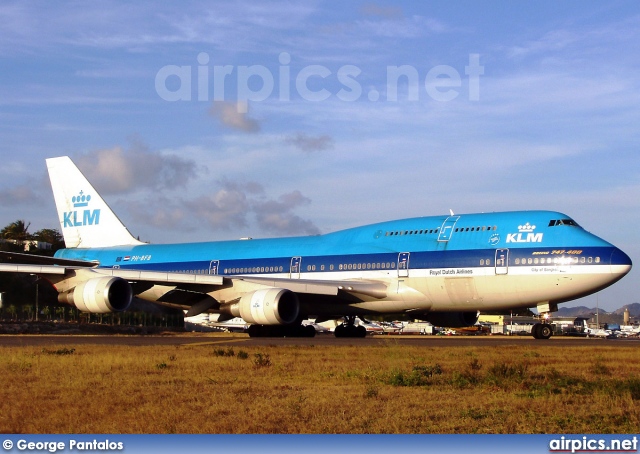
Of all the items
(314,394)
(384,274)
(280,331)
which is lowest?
(280,331)

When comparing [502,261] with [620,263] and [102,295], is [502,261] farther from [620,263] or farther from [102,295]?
[102,295]

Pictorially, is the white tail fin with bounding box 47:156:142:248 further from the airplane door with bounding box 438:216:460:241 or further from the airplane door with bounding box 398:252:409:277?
the airplane door with bounding box 438:216:460:241

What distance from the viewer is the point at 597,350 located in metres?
21.3

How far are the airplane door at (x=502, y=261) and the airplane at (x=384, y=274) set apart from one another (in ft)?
0.11

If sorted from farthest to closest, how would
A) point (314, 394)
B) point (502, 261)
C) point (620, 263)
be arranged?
point (502, 261), point (620, 263), point (314, 394)

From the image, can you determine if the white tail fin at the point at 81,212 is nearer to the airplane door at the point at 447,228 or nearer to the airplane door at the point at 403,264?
the airplane door at the point at 403,264

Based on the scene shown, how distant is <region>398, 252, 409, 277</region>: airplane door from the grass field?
11.6m

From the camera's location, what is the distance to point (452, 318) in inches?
1244

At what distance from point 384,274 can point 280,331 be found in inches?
204

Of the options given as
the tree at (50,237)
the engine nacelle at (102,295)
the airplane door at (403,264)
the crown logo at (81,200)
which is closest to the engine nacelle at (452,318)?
the airplane door at (403,264)

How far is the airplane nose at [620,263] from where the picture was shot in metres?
26.7

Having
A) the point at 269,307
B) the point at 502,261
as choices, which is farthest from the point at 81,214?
the point at 502,261

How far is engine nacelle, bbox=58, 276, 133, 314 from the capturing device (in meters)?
27.2

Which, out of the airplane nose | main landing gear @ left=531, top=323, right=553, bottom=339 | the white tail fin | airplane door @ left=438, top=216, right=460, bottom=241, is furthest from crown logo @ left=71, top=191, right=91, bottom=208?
the airplane nose
